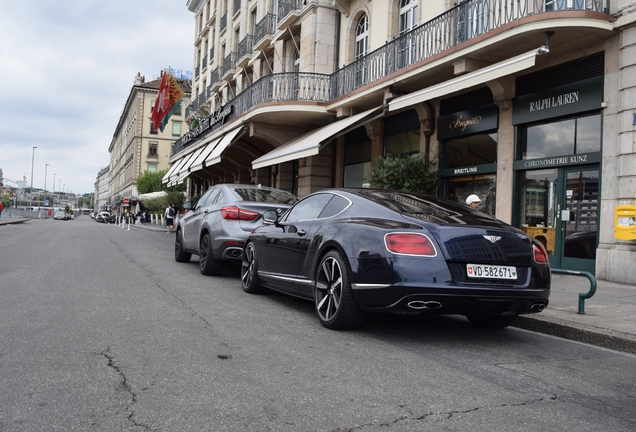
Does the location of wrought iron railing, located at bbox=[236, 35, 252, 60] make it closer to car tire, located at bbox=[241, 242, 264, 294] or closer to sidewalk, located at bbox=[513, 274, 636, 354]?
car tire, located at bbox=[241, 242, 264, 294]

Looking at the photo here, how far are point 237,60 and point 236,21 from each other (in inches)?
134

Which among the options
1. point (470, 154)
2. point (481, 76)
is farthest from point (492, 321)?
point (470, 154)

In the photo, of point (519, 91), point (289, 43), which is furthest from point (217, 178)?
point (519, 91)

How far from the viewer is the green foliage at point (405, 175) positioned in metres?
13.7

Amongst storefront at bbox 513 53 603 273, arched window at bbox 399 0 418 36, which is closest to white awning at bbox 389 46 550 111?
storefront at bbox 513 53 603 273

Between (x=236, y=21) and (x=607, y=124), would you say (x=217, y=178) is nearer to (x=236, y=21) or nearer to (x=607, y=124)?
(x=236, y=21)

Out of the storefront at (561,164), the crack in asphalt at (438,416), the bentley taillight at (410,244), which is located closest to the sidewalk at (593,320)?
the bentley taillight at (410,244)

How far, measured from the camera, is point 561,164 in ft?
37.8

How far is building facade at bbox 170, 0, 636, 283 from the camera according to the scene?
1047 cm

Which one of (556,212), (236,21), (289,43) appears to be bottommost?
(556,212)

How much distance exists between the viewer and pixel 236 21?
33062mm

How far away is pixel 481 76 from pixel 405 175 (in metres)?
3.42

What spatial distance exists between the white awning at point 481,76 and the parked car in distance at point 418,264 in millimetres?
5205

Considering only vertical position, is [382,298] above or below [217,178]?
below
